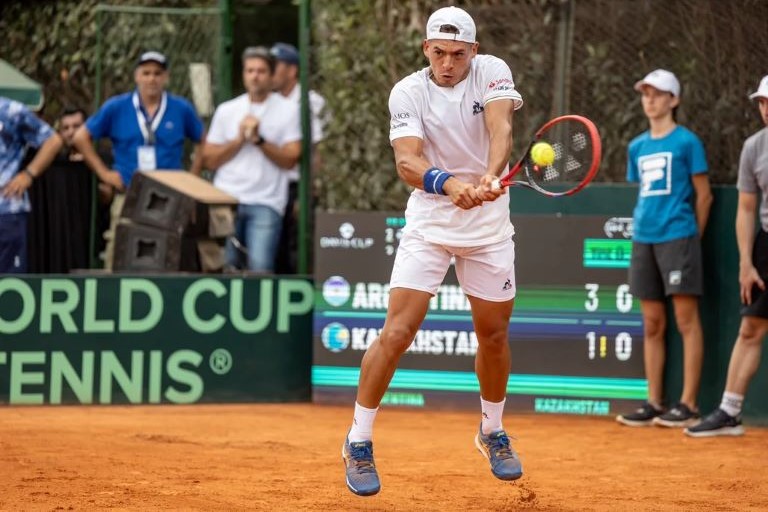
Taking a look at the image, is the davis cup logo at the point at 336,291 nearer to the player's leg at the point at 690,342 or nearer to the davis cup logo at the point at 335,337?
the davis cup logo at the point at 335,337

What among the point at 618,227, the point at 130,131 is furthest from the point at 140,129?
the point at 618,227

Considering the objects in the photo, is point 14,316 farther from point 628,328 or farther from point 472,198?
point 472,198

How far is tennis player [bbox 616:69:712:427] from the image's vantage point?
919 cm

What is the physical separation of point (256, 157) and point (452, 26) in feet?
15.8

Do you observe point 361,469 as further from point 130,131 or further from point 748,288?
point 130,131

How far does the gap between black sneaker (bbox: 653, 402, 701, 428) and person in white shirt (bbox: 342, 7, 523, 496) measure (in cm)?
304

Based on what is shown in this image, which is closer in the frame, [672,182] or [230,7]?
[672,182]

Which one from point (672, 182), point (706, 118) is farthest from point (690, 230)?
point (706, 118)

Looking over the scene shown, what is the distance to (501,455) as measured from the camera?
6445 millimetres

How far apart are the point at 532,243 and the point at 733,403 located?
73.9 inches

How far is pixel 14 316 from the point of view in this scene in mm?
9797

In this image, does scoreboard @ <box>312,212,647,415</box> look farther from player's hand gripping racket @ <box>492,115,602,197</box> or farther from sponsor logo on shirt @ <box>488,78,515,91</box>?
sponsor logo on shirt @ <box>488,78,515,91</box>

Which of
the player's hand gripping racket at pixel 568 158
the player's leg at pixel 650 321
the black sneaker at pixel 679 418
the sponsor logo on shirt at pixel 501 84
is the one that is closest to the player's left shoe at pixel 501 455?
the player's hand gripping racket at pixel 568 158

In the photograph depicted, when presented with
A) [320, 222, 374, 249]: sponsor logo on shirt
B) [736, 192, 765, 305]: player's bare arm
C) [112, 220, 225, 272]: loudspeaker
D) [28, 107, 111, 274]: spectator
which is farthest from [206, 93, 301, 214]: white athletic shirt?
[736, 192, 765, 305]: player's bare arm
